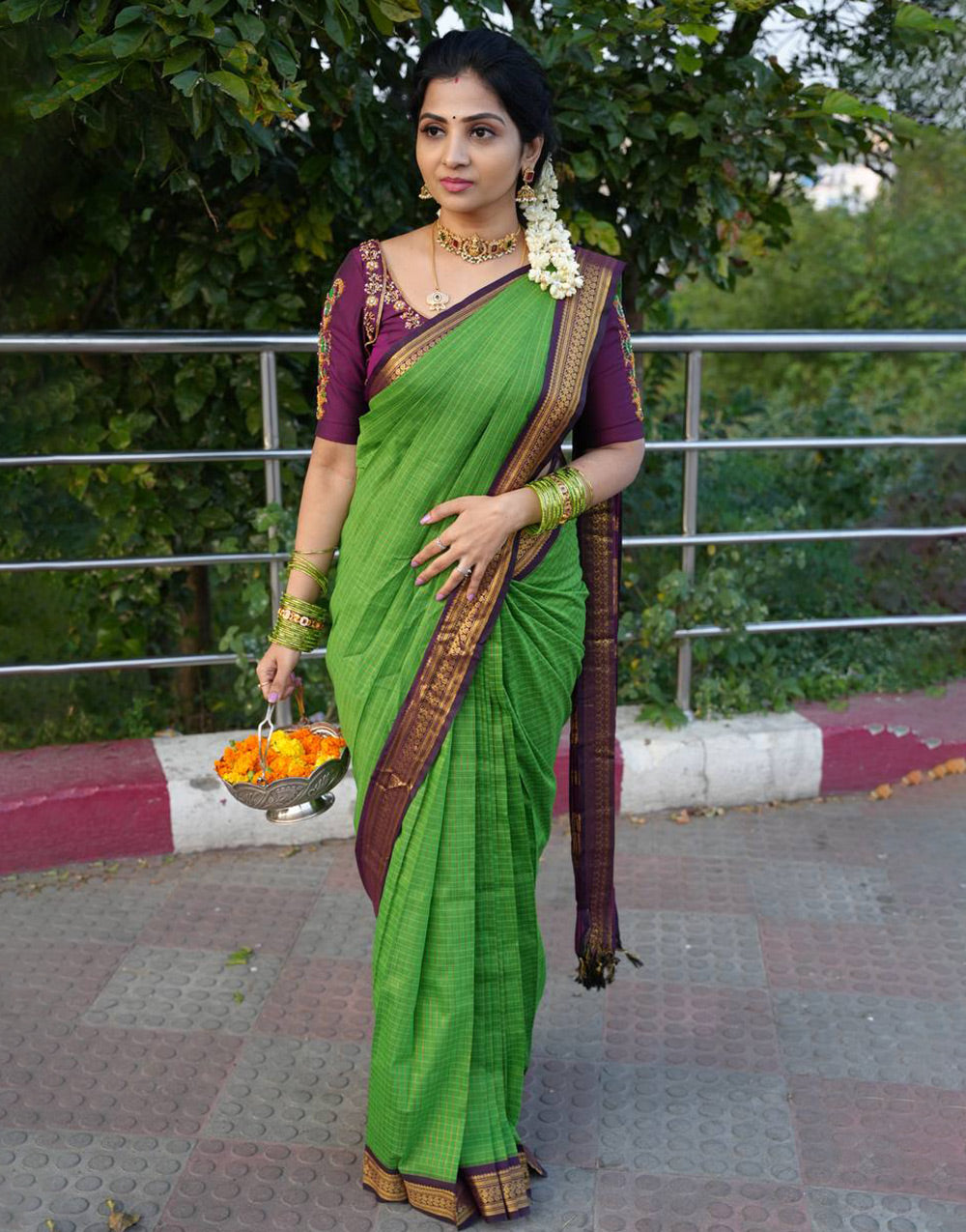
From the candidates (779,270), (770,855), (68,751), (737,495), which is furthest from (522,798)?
(779,270)

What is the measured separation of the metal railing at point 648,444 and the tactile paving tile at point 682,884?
1.93 feet

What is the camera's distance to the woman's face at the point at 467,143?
2107mm


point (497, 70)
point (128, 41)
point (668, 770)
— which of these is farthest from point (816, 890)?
point (128, 41)

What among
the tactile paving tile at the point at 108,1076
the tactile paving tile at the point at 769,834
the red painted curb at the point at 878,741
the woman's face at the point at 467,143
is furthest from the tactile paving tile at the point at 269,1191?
the red painted curb at the point at 878,741

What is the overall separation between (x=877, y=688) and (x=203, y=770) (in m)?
2.11

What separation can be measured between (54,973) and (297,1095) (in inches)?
29.1

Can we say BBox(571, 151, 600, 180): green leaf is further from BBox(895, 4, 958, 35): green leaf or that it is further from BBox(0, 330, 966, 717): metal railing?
BBox(895, 4, 958, 35): green leaf

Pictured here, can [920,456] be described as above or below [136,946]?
above

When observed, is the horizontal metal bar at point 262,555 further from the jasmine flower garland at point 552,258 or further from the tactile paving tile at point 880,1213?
the tactile paving tile at point 880,1213

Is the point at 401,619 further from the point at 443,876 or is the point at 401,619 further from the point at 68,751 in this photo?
the point at 68,751

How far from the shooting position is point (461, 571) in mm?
2176

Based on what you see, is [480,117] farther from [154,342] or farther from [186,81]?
[154,342]

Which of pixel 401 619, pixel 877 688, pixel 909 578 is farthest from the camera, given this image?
pixel 909 578

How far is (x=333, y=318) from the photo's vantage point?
2246 millimetres
